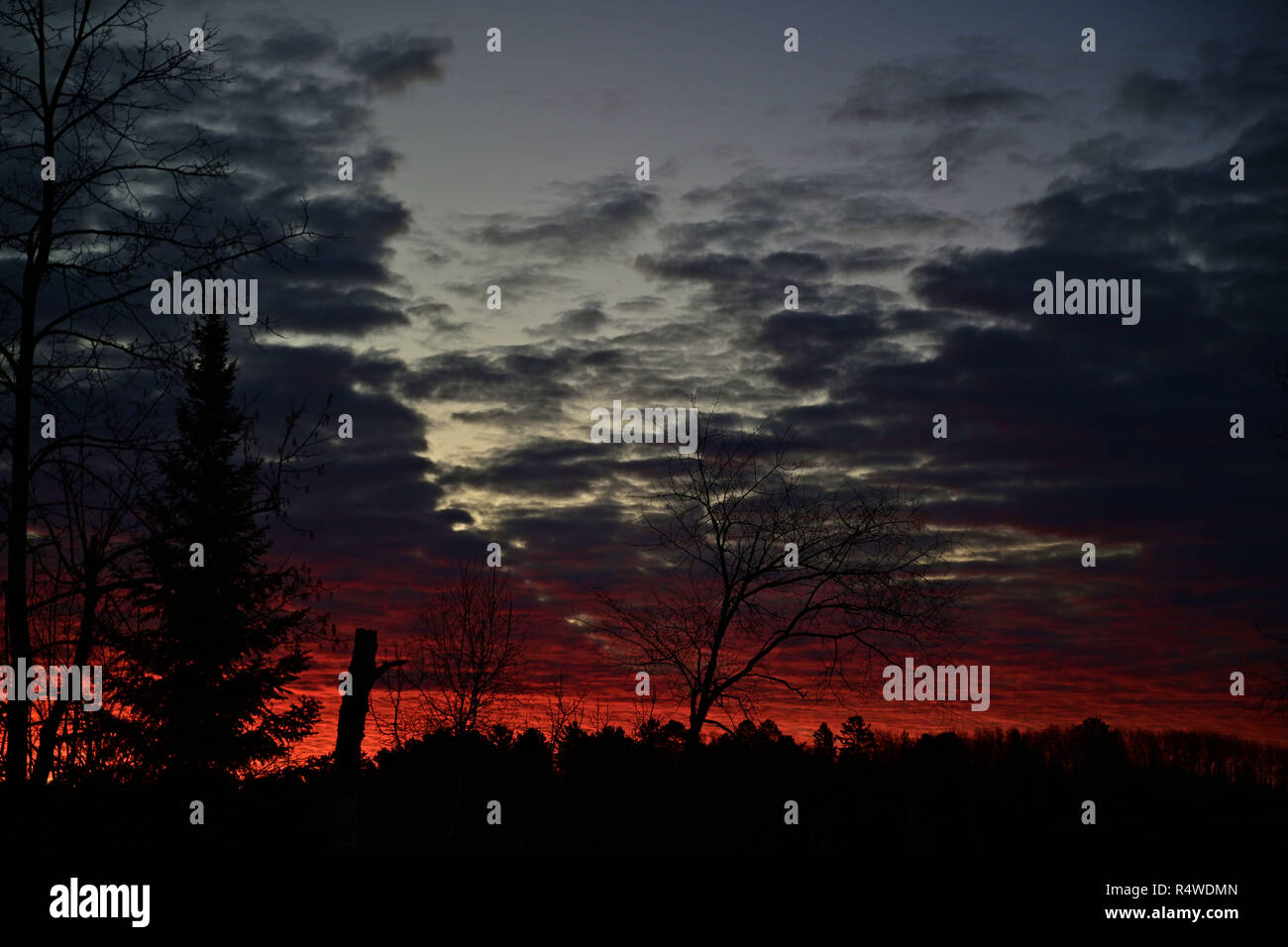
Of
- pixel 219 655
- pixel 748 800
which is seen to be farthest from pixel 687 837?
pixel 219 655

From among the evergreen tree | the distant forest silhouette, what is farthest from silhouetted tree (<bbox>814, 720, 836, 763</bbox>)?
the evergreen tree

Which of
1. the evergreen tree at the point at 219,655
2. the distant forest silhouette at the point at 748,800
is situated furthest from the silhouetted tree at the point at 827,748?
the evergreen tree at the point at 219,655

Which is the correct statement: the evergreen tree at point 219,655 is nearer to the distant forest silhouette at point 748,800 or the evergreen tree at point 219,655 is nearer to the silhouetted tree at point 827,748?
the distant forest silhouette at point 748,800

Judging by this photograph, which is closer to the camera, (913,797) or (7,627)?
(7,627)

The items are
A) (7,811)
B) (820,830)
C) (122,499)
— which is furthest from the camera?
(820,830)

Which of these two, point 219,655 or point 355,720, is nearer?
point 355,720

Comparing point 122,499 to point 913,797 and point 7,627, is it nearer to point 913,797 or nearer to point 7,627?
point 7,627

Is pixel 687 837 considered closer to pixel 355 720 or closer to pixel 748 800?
pixel 748 800

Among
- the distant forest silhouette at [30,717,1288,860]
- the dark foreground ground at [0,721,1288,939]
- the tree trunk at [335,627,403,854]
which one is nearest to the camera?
the dark foreground ground at [0,721,1288,939]

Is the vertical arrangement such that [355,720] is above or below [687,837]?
above

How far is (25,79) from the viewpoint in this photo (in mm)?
12000

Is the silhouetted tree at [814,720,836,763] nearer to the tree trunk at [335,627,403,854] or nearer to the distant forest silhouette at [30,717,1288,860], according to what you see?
the distant forest silhouette at [30,717,1288,860]
